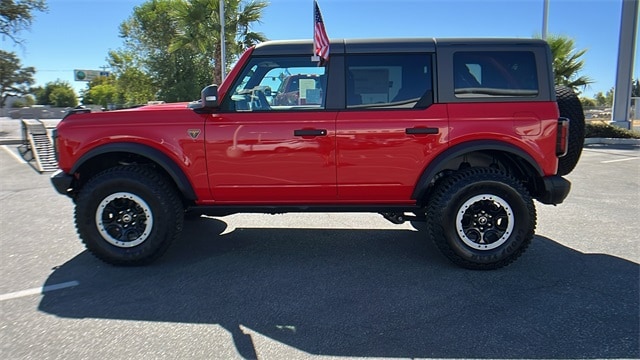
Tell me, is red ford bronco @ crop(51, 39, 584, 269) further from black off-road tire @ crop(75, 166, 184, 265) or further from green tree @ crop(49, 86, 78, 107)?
green tree @ crop(49, 86, 78, 107)

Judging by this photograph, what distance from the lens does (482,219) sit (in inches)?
155

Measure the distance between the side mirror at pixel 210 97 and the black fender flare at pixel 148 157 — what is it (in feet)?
2.09

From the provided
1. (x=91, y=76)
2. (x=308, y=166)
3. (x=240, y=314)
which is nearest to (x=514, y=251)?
(x=308, y=166)

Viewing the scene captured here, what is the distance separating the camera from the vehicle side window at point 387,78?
152 inches

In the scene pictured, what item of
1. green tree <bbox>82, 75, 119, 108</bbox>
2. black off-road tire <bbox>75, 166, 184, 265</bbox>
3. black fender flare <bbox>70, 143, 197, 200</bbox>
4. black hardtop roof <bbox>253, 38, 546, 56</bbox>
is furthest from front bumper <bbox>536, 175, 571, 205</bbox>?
green tree <bbox>82, 75, 119, 108</bbox>

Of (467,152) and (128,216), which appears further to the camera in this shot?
(128,216)

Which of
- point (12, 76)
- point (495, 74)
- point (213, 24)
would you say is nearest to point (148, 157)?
point (495, 74)

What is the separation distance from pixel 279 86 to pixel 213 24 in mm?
13275

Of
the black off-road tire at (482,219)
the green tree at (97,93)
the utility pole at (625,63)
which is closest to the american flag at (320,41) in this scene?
the black off-road tire at (482,219)

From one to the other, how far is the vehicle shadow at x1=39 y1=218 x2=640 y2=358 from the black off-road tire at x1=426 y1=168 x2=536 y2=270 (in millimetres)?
172

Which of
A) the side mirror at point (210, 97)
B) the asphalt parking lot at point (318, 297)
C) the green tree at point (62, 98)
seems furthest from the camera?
the green tree at point (62, 98)

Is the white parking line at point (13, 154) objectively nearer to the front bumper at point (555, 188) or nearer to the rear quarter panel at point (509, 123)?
the rear quarter panel at point (509, 123)

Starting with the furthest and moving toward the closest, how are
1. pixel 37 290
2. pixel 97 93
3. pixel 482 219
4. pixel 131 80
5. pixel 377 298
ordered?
pixel 97 93 < pixel 131 80 < pixel 482 219 < pixel 37 290 < pixel 377 298

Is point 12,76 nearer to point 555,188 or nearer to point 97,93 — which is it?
point 97,93
